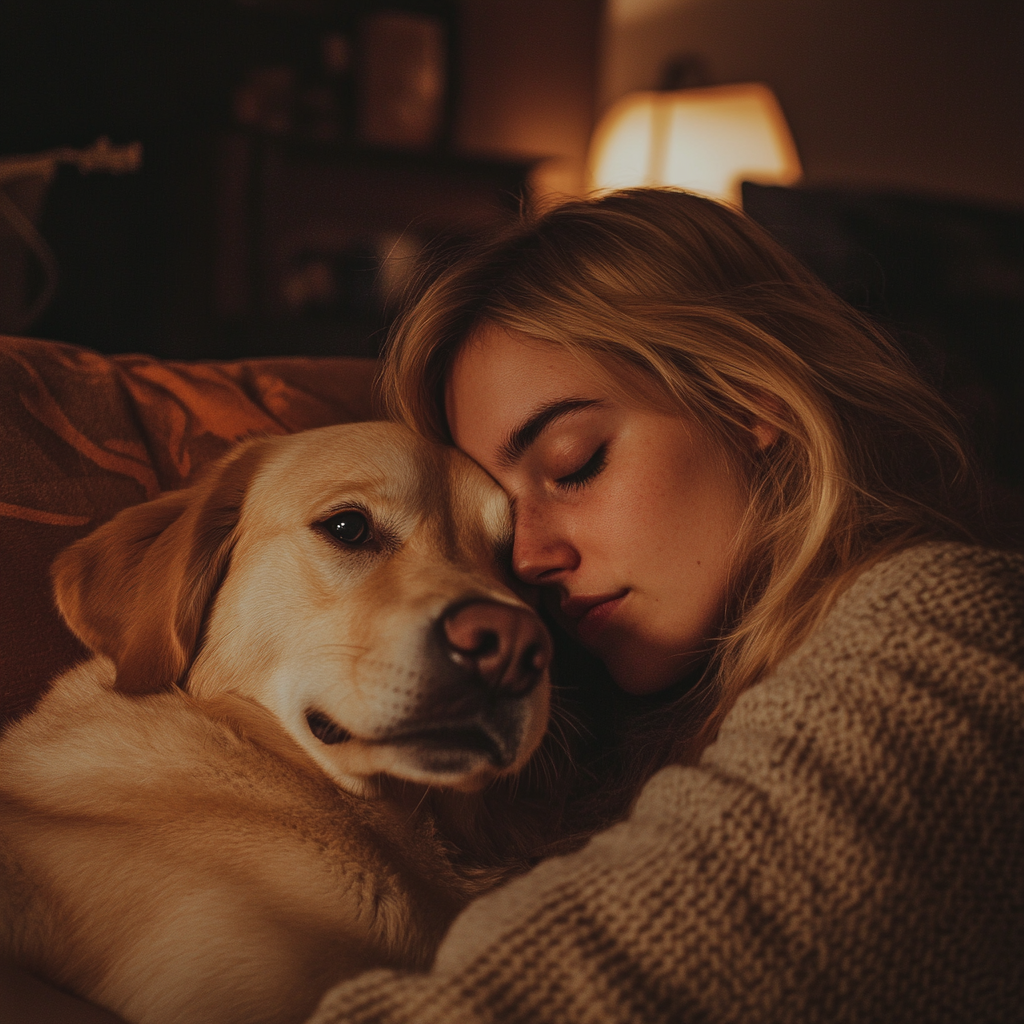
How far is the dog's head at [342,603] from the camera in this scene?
1147 mm

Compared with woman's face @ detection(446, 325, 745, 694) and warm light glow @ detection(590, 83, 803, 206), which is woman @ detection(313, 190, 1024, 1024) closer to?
woman's face @ detection(446, 325, 745, 694)

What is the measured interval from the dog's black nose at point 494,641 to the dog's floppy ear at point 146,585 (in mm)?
573

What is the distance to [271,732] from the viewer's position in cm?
136

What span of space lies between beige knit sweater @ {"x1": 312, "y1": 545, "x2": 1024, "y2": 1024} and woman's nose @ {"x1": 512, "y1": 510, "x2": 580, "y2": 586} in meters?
0.61

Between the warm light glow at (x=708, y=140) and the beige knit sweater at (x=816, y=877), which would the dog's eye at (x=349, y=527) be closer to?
the beige knit sweater at (x=816, y=877)


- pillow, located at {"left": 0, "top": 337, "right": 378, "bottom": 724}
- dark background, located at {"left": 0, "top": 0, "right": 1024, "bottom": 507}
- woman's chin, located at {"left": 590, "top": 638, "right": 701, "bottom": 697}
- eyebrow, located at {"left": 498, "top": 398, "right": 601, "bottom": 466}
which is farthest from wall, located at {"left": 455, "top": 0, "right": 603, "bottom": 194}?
woman's chin, located at {"left": 590, "top": 638, "right": 701, "bottom": 697}

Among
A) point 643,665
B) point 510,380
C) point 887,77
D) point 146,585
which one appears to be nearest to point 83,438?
point 146,585

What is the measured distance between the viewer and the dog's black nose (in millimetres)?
1129

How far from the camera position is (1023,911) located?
0.83 meters

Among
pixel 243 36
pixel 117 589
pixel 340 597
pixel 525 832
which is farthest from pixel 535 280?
pixel 243 36

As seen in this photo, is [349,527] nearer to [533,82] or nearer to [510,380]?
[510,380]

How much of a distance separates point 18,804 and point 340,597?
583 mm

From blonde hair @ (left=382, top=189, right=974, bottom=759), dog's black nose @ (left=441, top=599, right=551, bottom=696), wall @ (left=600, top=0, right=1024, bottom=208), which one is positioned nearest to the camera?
dog's black nose @ (left=441, top=599, right=551, bottom=696)

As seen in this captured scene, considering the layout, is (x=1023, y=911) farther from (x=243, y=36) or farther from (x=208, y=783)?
(x=243, y=36)
